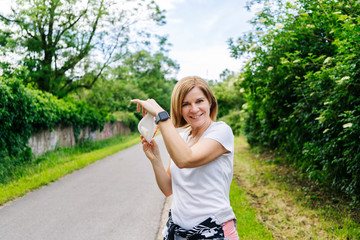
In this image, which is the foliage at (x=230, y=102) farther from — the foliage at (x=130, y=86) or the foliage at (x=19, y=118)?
the foliage at (x=19, y=118)

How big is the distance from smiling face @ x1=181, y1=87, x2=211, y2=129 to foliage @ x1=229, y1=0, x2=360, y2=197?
114 inches

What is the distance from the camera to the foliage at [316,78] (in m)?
4.38

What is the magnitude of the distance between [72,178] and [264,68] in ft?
20.7

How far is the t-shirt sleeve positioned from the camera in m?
1.65

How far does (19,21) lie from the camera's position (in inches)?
613

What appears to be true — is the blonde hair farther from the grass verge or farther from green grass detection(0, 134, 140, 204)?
green grass detection(0, 134, 140, 204)

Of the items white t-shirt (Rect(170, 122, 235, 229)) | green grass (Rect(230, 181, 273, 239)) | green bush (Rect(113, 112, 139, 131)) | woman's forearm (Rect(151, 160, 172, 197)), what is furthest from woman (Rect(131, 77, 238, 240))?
green bush (Rect(113, 112, 139, 131))

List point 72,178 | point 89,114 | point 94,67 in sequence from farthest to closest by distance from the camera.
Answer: point 94,67 < point 89,114 < point 72,178

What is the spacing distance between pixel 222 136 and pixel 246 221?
3.69 m

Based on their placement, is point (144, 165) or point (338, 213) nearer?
point (338, 213)

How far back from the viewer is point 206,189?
163 cm

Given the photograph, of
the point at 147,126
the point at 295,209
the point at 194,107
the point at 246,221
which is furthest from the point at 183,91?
the point at 295,209

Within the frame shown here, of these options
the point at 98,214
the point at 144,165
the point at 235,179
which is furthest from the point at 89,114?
the point at 98,214

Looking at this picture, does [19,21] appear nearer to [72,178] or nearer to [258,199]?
[72,178]
